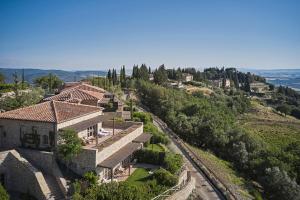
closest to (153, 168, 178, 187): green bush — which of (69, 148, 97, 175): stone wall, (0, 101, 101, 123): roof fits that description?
(69, 148, 97, 175): stone wall

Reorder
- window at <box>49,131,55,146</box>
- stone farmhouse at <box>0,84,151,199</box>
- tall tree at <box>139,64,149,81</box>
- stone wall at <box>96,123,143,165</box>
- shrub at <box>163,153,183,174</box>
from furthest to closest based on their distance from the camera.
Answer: tall tree at <box>139,64,149,81</box> → shrub at <box>163,153,183,174</box> → window at <box>49,131,55,146</box> → stone wall at <box>96,123,143,165</box> → stone farmhouse at <box>0,84,151,199</box>

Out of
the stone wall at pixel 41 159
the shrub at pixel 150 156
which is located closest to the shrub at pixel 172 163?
the shrub at pixel 150 156

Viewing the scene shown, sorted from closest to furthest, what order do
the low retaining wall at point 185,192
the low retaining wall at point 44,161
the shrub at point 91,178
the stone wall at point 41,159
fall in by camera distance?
1. the shrub at point 91,178
2. the low retaining wall at point 185,192
3. the low retaining wall at point 44,161
4. the stone wall at point 41,159

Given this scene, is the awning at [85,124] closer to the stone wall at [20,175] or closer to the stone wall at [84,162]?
the stone wall at [84,162]

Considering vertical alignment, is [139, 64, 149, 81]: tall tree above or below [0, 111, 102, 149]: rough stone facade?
above

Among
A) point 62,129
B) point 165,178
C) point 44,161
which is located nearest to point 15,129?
point 44,161

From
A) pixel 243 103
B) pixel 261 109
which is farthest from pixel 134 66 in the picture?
pixel 261 109

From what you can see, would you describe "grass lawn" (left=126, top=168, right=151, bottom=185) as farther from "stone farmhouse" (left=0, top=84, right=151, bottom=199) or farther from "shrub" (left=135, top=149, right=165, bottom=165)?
"shrub" (left=135, top=149, right=165, bottom=165)
